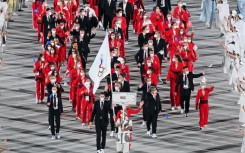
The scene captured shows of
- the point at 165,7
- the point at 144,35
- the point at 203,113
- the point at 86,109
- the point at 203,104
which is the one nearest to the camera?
the point at 203,113

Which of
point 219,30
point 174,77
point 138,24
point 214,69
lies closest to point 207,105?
point 174,77

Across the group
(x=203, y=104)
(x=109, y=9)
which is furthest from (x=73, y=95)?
(x=109, y=9)

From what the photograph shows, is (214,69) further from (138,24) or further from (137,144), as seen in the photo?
(137,144)

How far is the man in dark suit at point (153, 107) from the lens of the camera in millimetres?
42844

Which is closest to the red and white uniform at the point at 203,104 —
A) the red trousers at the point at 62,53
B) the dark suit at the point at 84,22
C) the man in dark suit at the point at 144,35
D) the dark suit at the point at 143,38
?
the dark suit at the point at 143,38

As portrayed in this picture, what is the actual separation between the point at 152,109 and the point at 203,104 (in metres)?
2.12

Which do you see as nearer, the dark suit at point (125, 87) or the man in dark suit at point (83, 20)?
the dark suit at point (125, 87)

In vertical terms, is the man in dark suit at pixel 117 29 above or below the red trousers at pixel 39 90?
above

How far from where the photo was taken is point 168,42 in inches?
2078

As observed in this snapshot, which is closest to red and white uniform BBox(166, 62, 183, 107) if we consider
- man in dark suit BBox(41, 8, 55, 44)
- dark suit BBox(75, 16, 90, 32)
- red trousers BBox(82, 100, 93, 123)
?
red trousers BBox(82, 100, 93, 123)

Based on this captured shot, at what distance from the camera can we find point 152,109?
4294 cm

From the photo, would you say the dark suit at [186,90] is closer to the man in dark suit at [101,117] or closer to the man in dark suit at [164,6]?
the man in dark suit at [101,117]

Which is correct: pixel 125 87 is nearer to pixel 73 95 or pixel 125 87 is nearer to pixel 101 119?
pixel 73 95

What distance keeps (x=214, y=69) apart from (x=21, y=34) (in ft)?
37.4
